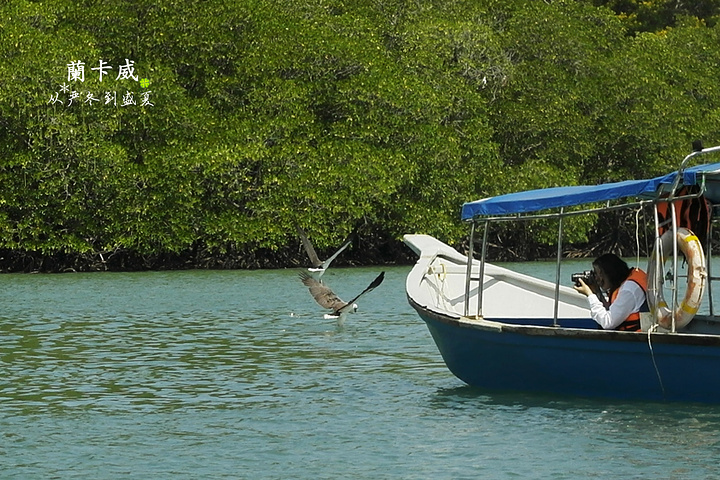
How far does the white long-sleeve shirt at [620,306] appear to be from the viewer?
11.3m

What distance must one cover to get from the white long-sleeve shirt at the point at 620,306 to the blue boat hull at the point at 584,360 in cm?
28

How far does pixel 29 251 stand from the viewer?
123 ft

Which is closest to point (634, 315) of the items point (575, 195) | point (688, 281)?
point (688, 281)

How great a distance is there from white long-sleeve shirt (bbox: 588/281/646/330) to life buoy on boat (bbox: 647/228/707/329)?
0.36ft

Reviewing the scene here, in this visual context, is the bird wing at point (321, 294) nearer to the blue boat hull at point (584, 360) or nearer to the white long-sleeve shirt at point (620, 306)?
the blue boat hull at point (584, 360)

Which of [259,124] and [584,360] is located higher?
[259,124]

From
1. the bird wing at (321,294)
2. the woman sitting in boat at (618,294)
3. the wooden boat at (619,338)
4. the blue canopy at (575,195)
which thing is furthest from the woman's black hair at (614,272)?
the bird wing at (321,294)

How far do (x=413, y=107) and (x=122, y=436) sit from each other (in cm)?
2861

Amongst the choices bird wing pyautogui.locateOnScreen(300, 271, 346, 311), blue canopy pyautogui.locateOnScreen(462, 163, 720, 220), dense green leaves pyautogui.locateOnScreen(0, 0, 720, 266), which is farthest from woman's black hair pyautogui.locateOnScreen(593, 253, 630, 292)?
dense green leaves pyautogui.locateOnScreen(0, 0, 720, 266)

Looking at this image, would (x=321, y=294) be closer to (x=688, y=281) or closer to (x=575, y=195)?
(x=575, y=195)

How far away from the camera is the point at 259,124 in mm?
36969

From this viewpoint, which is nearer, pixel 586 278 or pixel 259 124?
pixel 586 278

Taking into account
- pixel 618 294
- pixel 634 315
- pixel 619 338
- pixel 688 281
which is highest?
pixel 688 281

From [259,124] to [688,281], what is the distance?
1062 inches
